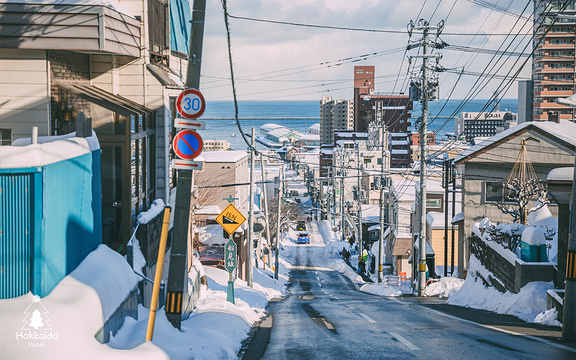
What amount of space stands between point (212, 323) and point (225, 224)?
5.34 m

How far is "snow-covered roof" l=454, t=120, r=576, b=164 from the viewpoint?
28.0 metres

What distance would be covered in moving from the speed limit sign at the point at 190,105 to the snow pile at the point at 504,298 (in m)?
10.6

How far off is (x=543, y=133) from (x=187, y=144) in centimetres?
2619

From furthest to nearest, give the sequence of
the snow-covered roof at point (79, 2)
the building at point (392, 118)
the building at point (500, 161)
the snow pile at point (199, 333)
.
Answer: the building at point (392, 118) → the building at point (500, 161) → the snow-covered roof at point (79, 2) → the snow pile at point (199, 333)

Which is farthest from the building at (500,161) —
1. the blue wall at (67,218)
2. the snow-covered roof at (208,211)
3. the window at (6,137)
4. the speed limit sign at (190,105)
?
the window at (6,137)

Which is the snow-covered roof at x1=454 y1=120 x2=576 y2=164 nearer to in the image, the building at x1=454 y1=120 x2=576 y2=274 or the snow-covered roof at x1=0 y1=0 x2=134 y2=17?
the building at x1=454 y1=120 x2=576 y2=274

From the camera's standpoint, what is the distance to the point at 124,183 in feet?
38.7

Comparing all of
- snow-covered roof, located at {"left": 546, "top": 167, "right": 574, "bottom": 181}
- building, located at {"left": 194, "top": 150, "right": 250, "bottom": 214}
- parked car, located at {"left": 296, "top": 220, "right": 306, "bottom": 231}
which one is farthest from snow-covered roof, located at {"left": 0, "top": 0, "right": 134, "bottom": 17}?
parked car, located at {"left": 296, "top": 220, "right": 306, "bottom": 231}

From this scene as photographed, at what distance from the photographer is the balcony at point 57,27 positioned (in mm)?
11234

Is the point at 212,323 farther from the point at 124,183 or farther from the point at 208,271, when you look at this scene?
the point at 208,271

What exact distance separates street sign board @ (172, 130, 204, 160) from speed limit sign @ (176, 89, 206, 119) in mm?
263

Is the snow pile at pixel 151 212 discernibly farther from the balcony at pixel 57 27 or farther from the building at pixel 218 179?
the building at pixel 218 179

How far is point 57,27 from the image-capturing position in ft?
37.6

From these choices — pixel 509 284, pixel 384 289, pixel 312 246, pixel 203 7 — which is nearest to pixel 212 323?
pixel 203 7
